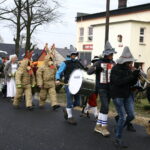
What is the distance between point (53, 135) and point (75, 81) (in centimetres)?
186

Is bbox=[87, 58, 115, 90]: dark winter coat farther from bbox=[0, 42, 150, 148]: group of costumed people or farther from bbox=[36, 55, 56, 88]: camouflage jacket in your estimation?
bbox=[36, 55, 56, 88]: camouflage jacket

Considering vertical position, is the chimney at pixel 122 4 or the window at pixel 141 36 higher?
the chimney at pixel 122 4

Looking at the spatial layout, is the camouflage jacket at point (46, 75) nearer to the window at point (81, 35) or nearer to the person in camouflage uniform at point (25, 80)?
the person in camouflage uniform at point (25, 80)

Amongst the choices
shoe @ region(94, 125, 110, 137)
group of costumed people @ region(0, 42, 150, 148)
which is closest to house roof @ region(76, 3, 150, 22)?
group of costumed people @ region(0, 42, 150, 148)

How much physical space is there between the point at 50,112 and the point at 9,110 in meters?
1.20

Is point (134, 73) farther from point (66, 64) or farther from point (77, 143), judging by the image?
point (66, 64)

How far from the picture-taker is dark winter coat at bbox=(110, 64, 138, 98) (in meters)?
7.40

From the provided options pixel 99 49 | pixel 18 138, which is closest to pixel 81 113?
pixel 18 138

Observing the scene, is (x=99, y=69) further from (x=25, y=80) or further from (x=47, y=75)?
(x=25, y=80)

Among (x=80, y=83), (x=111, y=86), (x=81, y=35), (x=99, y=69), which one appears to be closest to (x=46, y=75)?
(x=80, y=83)

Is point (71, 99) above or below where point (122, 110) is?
below

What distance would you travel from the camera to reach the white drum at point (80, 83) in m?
9.49

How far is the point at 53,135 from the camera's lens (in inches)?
320

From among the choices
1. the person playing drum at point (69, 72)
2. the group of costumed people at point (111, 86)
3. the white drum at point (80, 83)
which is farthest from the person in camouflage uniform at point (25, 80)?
the white drum at point (80, 83)
